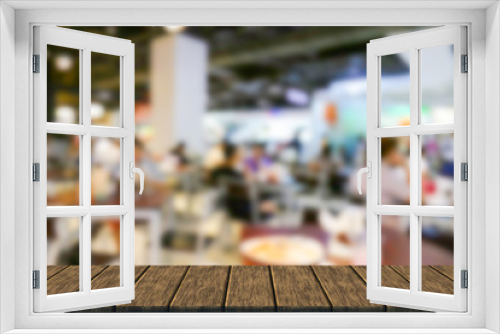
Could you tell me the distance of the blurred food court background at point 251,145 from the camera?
12.7ft

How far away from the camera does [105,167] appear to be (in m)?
2.60

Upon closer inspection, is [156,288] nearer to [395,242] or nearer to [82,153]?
[82,153]

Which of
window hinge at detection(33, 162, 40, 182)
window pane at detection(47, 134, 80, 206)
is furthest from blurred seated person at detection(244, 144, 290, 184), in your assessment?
window hinge at detection(33, 162, 40, 182)

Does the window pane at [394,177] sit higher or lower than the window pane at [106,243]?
higher

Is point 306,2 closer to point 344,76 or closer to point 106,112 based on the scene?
point 106,112

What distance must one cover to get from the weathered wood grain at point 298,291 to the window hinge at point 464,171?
3.41 ft

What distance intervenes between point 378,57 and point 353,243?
2.06 meters

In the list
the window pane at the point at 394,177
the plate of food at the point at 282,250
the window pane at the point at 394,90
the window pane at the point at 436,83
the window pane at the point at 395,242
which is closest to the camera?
the window pane at the point at 436,83

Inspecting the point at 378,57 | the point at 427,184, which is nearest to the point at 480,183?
the point at 427,184

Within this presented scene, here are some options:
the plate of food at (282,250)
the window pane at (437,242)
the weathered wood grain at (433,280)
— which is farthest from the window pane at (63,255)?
the window pane at (437,242)

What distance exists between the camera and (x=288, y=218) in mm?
3963

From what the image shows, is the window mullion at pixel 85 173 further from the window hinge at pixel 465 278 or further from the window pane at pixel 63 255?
the window hinge at pixel 465 278

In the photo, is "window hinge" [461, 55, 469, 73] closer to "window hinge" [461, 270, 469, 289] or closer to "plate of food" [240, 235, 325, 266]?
"window hinge" [461, 270, 469, 289]

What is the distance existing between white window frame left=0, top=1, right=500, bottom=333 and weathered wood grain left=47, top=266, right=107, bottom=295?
15.4 inches
